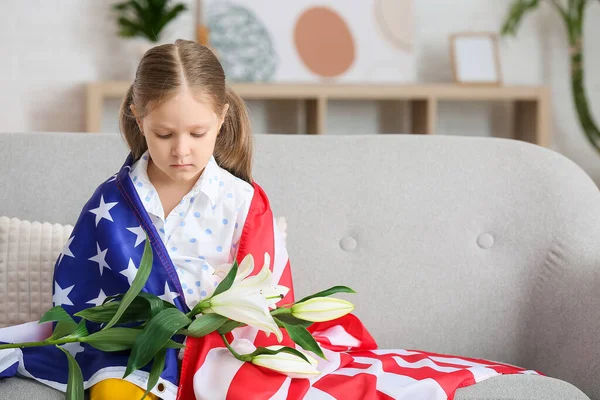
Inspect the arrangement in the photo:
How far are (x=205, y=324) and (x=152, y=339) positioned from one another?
11 cm

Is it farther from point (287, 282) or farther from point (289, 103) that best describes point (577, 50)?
point (287, 282)

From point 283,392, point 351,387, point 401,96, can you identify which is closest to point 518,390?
point 351,387

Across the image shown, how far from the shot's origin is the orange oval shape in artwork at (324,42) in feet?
12.7

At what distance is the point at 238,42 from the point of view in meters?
3.76

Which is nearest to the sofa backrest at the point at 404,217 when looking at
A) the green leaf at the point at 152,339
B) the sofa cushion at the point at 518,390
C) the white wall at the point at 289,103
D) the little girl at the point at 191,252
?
the little girl at the point at 191,252

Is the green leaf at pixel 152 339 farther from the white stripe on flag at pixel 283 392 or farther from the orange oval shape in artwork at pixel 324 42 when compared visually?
the orange oval shape in artwork at pixel 324 42

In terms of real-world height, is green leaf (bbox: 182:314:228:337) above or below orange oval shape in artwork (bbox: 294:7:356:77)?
below

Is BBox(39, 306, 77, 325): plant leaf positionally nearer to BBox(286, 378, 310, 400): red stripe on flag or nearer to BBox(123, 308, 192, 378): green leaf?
BBox(123, 308, 192, 378): green leaf

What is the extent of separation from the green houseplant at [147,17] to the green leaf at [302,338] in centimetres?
260

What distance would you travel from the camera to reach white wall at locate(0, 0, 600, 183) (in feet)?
12.3

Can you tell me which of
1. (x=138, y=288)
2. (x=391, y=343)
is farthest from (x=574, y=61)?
(x=138, y=288)

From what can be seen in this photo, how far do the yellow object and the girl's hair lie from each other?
0.47m

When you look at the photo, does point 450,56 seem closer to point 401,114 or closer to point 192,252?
point 401,114

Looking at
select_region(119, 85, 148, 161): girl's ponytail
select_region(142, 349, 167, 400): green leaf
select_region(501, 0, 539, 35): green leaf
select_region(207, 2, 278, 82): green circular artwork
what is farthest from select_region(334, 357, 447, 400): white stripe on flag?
select_region(501, 0, 539, 35): green leaf
